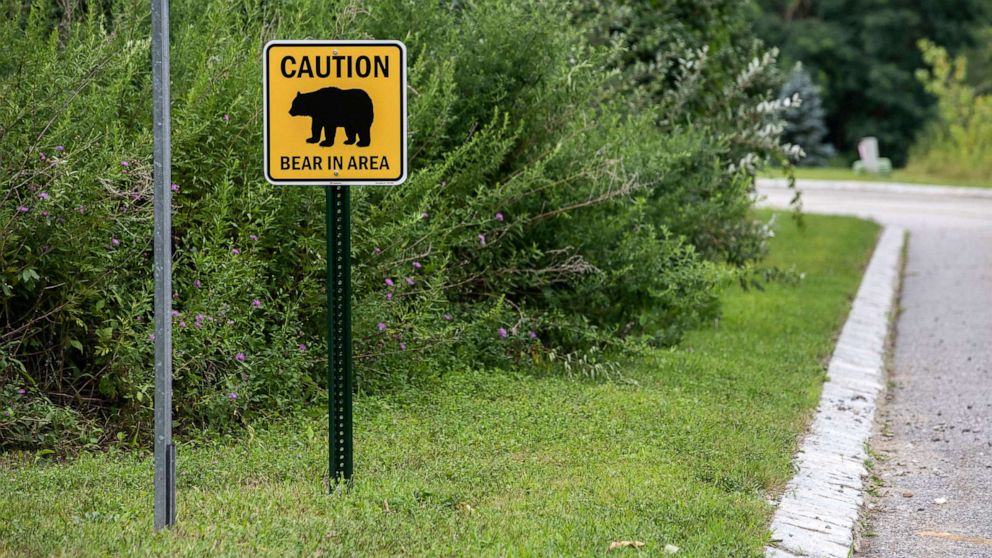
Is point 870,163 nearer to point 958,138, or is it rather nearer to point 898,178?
point 898,178

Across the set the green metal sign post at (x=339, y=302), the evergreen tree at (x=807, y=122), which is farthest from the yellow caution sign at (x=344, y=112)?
the evergreen tree at (x=807, y=122)

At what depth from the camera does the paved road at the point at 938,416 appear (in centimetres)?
608

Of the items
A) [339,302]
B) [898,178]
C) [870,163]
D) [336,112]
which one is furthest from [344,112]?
[870,163]

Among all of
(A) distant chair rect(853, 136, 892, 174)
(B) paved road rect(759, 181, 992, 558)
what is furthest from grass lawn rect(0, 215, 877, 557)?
(A) distant chair rect(853, 136, 892, 174)

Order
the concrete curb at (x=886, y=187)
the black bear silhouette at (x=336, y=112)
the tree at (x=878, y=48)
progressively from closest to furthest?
the black bear silhouette at (x=336, y=112) → the concrete curb at (x=886, y=187) → the tree at (x=878, y=48)

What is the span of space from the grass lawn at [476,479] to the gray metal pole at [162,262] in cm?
19

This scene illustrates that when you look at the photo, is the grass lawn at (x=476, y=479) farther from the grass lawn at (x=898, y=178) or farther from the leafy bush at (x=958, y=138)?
the leafy bush at (x=958, y=138)

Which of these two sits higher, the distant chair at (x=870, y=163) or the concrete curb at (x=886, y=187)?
the distant chair at (x=870, y=163)

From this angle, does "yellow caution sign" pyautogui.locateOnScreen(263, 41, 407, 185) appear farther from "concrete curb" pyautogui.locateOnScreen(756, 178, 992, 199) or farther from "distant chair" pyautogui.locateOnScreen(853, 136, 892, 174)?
"distant chair" pyautogui.locateOnScreen(853, 136, 892, 174)

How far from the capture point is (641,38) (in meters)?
12.5

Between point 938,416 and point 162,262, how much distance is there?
5664 mm

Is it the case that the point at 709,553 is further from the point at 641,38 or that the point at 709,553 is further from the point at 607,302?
the point at 641,38

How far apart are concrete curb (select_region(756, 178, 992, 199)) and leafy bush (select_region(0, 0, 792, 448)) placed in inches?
821

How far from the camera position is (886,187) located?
31.0 meters
